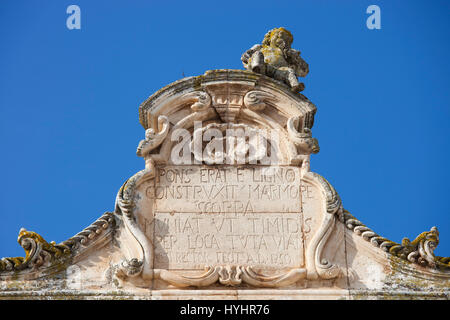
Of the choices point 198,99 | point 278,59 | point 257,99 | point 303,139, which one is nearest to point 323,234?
point 303,139

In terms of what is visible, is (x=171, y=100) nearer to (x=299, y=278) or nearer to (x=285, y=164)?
(x=285, y=164)

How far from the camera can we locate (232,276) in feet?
46.1

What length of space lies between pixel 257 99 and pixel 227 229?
6.52ft

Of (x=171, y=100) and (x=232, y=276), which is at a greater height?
(x=171, y=100)

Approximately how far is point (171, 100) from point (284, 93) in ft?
5.19

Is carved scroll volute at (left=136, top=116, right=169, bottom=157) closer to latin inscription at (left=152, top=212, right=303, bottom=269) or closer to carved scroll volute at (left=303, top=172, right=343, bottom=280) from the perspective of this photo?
latin inscription at (left=152, top=212, right=303, bottom=269)

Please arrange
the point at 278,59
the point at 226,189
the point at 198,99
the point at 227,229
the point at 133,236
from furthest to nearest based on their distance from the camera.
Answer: the point at 278,59
the point at 198,99
the point at 226,189
the point at 227,229
the point at 133,236

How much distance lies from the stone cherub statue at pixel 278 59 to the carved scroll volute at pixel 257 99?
410 mm

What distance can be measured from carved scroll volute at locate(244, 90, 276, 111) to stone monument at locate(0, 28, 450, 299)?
16 millimetres

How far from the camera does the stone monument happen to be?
46.1 feet

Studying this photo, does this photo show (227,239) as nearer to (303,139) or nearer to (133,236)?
(133,236)

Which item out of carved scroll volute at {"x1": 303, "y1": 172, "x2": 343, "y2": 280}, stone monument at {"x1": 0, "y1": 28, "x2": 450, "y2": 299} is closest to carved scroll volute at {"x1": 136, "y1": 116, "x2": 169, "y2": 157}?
stone monument at {"x1": 0, "y1": 28, "x2": 450, "y2": 299}

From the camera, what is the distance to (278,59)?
16250 millimetres
